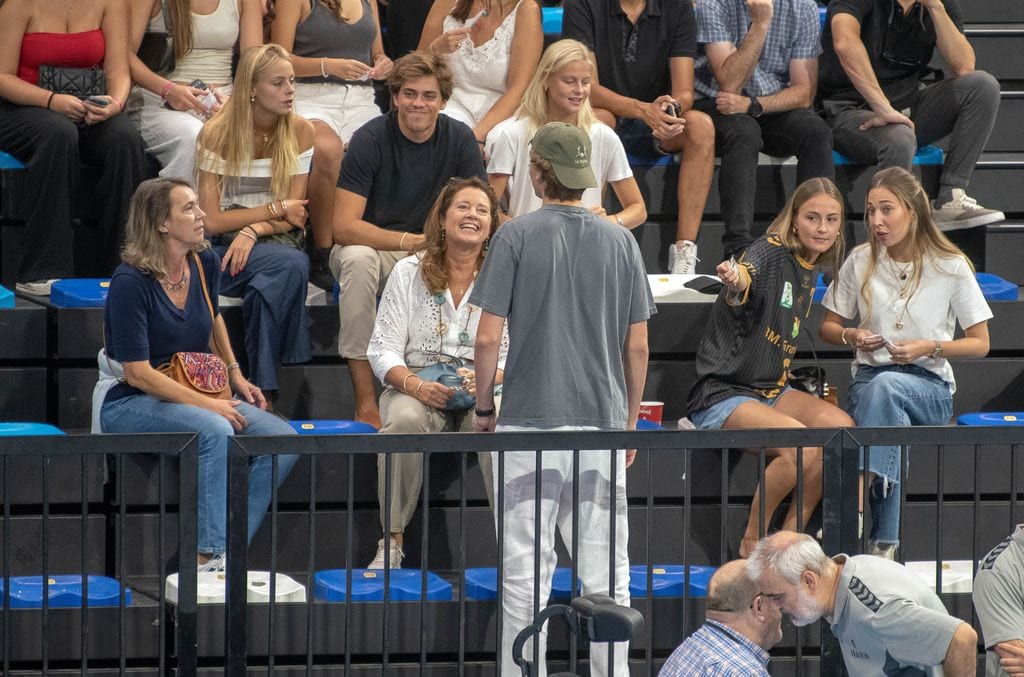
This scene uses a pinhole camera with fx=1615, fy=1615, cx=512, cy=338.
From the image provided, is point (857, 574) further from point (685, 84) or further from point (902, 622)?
point (685, 84)

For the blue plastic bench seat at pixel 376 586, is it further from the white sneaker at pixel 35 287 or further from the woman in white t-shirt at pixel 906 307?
the white sneaker at pixel 35 287

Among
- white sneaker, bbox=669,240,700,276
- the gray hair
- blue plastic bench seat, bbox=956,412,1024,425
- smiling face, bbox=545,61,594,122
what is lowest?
blue plastic bench seat, bbox=956,412,1024,425

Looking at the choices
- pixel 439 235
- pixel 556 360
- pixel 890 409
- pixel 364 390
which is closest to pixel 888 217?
pixel 890 409

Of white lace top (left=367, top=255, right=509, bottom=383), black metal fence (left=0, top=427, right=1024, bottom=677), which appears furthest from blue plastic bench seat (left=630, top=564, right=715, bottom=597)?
white lace top (left=367, top=255, right=509, bottom=383)

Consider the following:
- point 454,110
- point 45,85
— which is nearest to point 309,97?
point 454,110

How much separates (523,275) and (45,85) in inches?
117

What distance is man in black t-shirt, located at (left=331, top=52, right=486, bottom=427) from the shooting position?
642 centimetres

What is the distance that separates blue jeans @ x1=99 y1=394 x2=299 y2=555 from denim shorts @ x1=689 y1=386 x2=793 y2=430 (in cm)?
159

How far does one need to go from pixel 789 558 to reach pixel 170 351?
8.13ft

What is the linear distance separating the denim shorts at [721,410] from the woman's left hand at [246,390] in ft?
5.48

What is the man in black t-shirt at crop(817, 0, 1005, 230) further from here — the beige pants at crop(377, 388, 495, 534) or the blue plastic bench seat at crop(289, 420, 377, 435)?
the blue plastic bench seat at crop(289, 420, 377, 435)

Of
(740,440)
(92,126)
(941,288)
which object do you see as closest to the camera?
(740,440)

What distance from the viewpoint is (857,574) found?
4.52 m

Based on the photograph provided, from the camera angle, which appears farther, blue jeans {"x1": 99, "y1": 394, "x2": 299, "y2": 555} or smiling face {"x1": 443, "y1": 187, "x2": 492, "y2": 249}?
smiling face {"x1": 443, "y1": 187, "x2": 492, "y2": 249}
